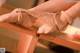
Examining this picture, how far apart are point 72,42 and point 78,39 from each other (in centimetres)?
9

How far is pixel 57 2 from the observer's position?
83 cm

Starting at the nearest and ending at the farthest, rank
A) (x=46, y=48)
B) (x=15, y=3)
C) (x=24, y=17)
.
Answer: (x=24, y=17) < (x=46, y=48) < (x=15, y=3)

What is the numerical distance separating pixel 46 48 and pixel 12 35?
30cm

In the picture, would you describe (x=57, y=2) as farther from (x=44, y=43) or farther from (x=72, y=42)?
(x=44, y=43)

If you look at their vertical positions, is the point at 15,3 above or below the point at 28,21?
above

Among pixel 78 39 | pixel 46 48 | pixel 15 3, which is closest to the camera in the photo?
pixel 78 39

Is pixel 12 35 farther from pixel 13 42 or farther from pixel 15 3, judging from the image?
pixel 15 3

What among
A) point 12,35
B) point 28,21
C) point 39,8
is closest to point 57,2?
point 39,8

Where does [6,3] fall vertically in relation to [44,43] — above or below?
above

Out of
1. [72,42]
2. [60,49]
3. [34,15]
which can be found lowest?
[60,49]

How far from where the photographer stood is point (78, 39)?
824 millimetres

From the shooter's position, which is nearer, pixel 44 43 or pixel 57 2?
pixel 57 2

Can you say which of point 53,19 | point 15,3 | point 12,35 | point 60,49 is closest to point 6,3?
point 15,3

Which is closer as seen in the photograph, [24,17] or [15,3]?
[24,17]
